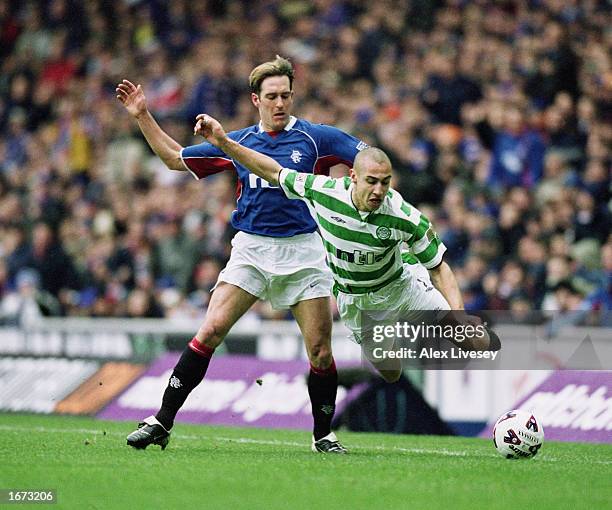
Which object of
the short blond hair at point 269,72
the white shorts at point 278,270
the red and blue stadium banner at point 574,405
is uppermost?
the short blond hair at point 269,72

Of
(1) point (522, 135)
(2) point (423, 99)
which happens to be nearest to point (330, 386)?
(1) point (522, 135)

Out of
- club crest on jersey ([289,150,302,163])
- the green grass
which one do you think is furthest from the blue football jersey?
the green grass

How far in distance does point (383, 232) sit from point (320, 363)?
1010 mm

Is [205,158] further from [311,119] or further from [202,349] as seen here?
[311,119]

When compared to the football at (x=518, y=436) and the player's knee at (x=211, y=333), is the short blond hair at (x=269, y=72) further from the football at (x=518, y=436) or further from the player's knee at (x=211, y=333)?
the football at (x=518, y=436)

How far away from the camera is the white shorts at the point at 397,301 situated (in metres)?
8.81

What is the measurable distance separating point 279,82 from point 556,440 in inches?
170

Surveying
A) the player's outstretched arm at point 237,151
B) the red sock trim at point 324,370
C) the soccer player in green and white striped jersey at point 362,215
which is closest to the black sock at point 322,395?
the red sock trim at point 324,370

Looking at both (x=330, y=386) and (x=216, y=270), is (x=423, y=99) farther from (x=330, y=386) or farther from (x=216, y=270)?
(x=330, y=386)

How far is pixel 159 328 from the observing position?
14.2m

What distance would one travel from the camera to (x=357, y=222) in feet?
26.6

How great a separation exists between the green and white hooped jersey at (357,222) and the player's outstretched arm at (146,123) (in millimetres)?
904

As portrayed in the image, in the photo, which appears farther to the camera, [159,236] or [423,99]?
[159,236]

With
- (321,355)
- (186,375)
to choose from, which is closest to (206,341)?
(186,375)
